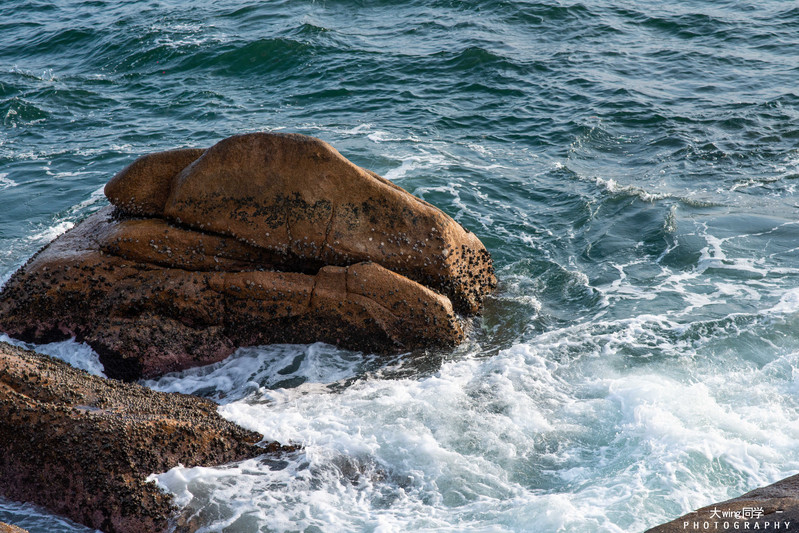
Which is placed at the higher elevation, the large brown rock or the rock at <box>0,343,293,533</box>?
the large brown rock

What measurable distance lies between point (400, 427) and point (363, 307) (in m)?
1.69

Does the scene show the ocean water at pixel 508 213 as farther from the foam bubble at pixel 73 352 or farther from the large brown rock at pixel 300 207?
the large brown rock at pixel 300 207

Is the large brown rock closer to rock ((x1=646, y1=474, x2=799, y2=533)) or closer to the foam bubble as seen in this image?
the foam bubble

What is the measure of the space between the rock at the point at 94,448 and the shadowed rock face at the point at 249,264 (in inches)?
58.9

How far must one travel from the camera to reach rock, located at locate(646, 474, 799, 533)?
424cm

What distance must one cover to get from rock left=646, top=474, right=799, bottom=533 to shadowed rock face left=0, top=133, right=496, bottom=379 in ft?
12.6

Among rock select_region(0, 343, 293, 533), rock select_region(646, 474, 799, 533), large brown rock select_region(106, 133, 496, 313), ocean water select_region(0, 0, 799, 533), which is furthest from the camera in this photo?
large brown rock select_region(106, 133, 496, 313)

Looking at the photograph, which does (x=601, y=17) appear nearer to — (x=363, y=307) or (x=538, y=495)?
(x=363, y=307)

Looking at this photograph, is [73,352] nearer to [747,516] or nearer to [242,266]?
[242,266]

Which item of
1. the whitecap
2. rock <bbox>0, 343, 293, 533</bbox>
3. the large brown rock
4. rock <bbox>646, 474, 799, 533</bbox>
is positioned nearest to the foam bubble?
rock <bbox>0, 343, 293, 533</bbox>

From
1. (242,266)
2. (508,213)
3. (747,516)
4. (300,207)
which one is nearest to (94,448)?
(242,266)

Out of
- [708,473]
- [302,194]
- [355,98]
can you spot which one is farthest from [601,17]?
[708,473]

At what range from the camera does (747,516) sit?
4406 millimetres

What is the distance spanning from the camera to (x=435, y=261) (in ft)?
26.9
